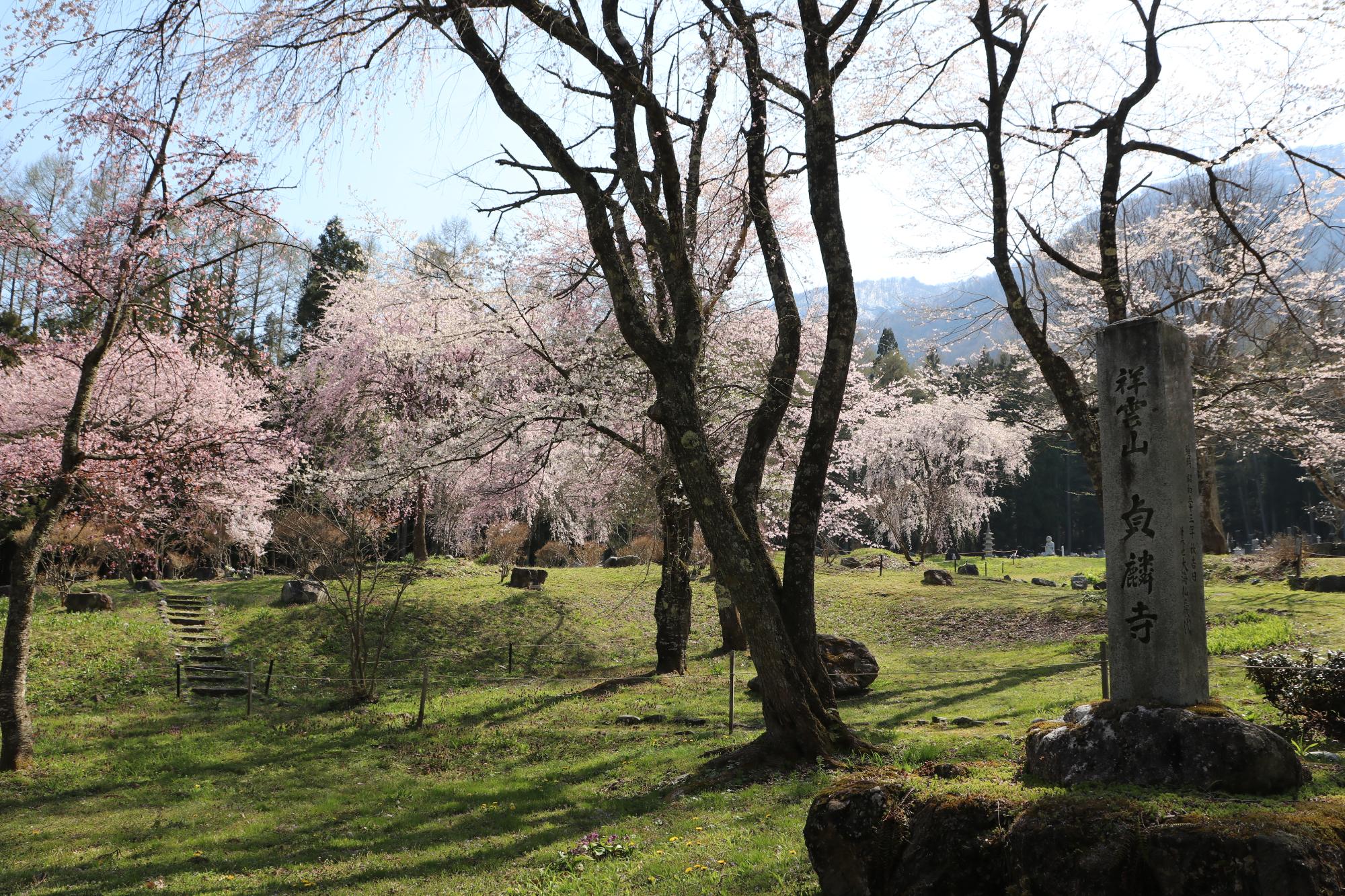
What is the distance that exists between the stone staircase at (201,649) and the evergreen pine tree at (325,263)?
1604cm

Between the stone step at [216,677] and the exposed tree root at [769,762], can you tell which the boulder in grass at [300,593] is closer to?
the stone step at [216,677]

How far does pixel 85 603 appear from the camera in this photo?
18188 mm

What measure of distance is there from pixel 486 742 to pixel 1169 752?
9345 millimetres

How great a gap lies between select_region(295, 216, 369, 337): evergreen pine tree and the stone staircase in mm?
16039

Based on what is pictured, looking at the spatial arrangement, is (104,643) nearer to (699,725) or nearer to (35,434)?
(35,434)

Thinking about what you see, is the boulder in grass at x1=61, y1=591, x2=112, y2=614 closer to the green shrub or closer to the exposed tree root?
the exposed tree root

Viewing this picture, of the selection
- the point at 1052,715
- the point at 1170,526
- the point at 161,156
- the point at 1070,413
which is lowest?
the point at 1052,715

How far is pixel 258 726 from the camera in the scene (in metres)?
12.8

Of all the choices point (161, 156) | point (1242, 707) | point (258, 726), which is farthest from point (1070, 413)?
point (258, 726)

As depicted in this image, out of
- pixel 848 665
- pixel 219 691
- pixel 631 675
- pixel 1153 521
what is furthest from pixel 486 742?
pixel 1153 521

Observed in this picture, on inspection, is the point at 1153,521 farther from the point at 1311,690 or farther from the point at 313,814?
the point at 313,814

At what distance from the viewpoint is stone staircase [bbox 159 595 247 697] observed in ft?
48.8

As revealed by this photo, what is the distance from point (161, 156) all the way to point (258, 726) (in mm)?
8315

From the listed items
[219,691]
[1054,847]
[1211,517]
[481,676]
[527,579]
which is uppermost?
[1211,517]
